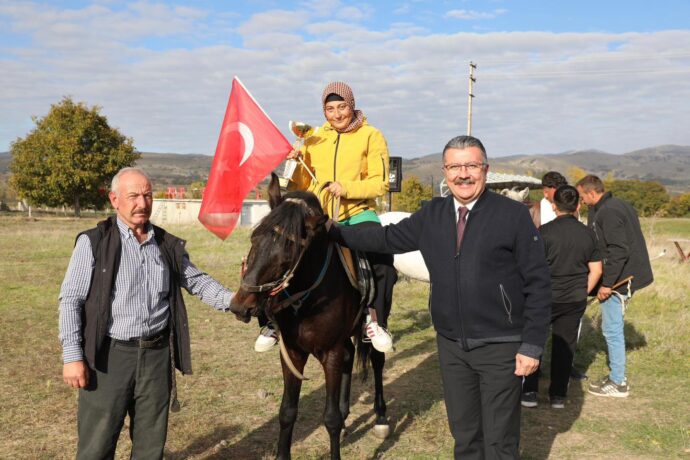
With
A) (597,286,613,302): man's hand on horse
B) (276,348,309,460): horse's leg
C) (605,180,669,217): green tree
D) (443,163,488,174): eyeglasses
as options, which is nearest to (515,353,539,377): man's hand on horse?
(443,163,488,174): eyeglasses

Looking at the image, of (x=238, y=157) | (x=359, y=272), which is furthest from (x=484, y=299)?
(x=238, y=157)

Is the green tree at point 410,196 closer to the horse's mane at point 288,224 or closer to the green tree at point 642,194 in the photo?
the green tree at point 642,194

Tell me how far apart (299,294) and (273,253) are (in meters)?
0.58

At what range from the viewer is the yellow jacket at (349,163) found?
15.4 ft

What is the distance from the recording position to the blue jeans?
20.9 ft

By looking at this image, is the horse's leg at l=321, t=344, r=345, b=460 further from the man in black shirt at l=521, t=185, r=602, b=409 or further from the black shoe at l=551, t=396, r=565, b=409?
the black shoe at l=551, t=396, r=565, b=409

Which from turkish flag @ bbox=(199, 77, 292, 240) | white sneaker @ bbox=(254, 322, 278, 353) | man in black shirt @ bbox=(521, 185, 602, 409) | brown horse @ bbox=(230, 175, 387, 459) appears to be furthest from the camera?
man in black shirt @ bbox=(521, 185, 602, 409)

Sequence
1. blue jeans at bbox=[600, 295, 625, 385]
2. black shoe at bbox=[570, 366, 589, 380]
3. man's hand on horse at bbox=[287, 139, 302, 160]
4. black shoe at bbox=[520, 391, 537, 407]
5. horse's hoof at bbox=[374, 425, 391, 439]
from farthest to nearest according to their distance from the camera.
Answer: black shoe at bbox=[570, 366, 589, 380]
blue jeans at bbox=[600, 295, 625, 385]
black shoe at bbox=[520, 391, 537, 407]
horse's hoof at bbox=[374, 425, 391, 439]
man's hand on horse at bbox=[287, 139, 302, 160]

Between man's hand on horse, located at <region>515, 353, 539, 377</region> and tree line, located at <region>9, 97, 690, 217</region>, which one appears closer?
man's hand on horse, located at <region>515, 353, 539, 377</region>

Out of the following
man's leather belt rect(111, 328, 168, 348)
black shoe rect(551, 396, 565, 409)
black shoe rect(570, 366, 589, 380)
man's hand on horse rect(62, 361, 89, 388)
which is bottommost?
black shoe rect(570, 366, 589, 380)

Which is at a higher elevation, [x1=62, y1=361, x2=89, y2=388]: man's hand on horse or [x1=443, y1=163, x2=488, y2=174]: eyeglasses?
[x1=443, y1=163, x2=488, y2=174]: eyeglasses

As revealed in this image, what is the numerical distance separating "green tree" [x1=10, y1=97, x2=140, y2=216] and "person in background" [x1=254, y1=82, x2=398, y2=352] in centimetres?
4223

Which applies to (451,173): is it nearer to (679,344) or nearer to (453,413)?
(453,413)

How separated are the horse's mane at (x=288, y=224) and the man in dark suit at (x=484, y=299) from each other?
809 millimetres
